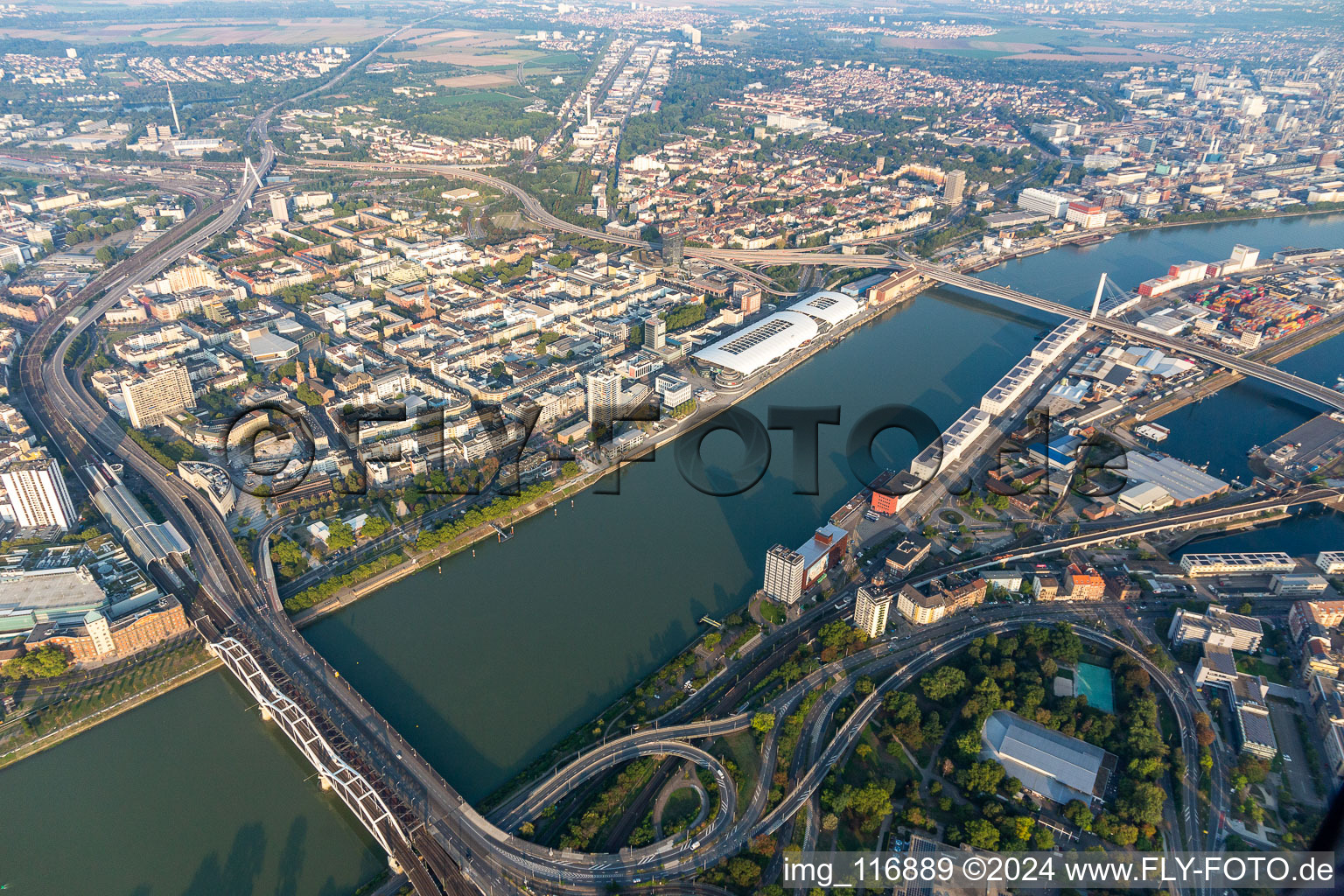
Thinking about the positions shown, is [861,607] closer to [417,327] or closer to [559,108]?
[417,327]

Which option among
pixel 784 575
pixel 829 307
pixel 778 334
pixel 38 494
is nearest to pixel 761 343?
pixel 778 334

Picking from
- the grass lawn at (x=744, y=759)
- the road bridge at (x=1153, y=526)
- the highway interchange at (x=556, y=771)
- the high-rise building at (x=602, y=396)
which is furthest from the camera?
the high-rise building at (x=602, y=396)

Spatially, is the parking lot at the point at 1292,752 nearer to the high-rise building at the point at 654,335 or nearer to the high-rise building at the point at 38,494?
the high-rise building at the point at 654,335

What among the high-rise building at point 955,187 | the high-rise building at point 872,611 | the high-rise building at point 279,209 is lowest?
the high-rise building at point 872,611

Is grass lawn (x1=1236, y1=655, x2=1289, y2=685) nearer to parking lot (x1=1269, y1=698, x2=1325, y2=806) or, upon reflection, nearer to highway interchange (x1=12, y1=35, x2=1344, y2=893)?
parking lot (x1=1269, y1=698, x2=1325, y2=806)

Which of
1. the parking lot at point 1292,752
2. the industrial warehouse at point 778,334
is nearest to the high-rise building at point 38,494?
the industrial warehouse at point 778,334

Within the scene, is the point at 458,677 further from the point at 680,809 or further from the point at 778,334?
the point at 778,334
